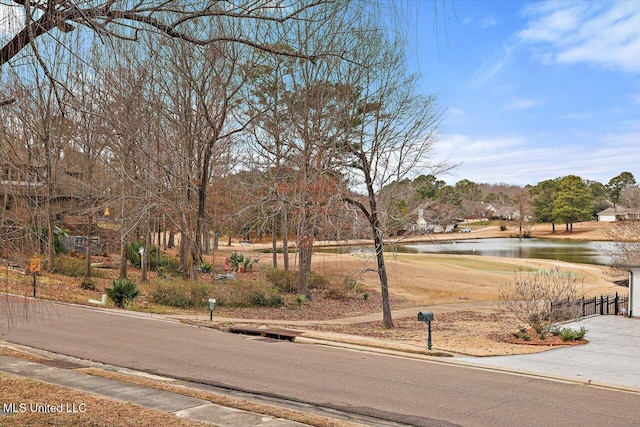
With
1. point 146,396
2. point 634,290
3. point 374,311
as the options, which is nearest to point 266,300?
point 374,311

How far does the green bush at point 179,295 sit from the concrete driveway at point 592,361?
13637 mm

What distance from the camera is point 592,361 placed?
49.2ft

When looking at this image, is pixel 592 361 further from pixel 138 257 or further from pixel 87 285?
pixel 138 257

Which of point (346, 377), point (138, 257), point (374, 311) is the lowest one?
point (374, 311)

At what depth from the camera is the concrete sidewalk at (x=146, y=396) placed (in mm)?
7895

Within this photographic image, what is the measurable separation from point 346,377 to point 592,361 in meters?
7.08

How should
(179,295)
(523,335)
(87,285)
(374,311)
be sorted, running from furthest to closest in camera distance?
(374,311) → (87,285) → (179,295) → (523,335)

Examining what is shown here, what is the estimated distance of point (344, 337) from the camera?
694 inches

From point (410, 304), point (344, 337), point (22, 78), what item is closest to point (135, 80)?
point (22, 78)

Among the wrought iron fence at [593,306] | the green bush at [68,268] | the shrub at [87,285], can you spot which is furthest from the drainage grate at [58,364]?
the green bush at [68,268]

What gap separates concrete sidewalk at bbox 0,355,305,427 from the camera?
7.89 m

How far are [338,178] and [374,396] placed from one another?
19.1 m

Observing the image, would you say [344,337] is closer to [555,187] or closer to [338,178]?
[338,178]

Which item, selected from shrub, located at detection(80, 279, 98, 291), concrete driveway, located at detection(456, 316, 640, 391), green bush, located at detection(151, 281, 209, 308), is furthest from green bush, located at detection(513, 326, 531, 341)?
shrub, located at detection(80, 279, 98, 291)
